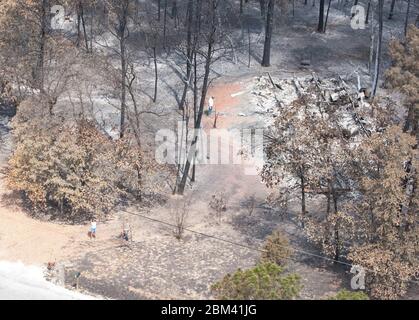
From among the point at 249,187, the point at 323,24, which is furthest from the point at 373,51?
the point at 249,187

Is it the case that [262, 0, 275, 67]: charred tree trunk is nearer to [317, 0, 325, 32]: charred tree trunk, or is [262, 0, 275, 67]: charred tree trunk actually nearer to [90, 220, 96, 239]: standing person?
[317, 0, 325, 32]: charred tree trunk

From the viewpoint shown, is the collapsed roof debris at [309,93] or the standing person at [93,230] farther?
the collapsed roof debris at [309,93]

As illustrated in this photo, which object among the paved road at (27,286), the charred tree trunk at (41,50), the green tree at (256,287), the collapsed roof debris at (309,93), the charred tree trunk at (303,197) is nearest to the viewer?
the green tree at (256,287)

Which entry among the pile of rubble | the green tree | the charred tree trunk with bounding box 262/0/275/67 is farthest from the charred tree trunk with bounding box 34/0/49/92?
the green tree

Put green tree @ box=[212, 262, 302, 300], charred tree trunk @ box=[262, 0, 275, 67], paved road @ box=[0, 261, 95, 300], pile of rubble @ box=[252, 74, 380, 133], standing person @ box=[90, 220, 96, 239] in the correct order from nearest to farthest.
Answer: green tree @ box=[212, 262, 302, 300] → paved road @ box=[0, 261, 95, 300] → standing person @ box=[90, 220, 96, 239] → pile of rubble @ box=[252, 74, 380, 133] → charred tree trunk @ box=[262, 0, 275, 67]

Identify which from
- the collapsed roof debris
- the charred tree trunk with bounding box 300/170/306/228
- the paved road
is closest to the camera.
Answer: the paved road

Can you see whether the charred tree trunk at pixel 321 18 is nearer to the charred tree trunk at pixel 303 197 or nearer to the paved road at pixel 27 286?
the charred tree trunk at pixel 303 197

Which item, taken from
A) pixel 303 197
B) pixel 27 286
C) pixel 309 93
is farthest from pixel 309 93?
→ pixel 27 286

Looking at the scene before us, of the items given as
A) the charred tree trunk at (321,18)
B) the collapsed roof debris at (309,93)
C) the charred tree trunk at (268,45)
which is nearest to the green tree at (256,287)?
the collapsed roof debris at (309,93)

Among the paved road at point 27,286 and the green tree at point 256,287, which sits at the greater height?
the green tree at point 256,287

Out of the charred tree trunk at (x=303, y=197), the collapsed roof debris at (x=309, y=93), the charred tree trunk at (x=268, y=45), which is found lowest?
the charred tree trunk at (x=303, y=197)
